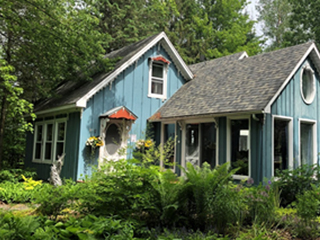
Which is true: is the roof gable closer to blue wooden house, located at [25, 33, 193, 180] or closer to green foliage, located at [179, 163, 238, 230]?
blue wooden house, located at [25, 33, 193, 180]

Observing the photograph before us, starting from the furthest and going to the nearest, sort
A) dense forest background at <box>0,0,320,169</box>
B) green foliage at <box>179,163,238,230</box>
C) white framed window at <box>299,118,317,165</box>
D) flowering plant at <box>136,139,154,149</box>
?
flowering plant at <box>136,139,154,149</box>
dense forest background at <box>0,0,320,169</box>
white framed window at <box>299,118,317,165</box>
green foliage at <box>179,163,238,230</box>

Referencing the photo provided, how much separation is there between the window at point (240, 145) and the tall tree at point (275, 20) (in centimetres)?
2515

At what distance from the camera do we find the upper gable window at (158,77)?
12914 millimetres

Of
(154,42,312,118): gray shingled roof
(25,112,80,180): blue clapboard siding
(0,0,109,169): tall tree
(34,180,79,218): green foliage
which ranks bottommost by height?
(34,180,79,218): green foliage

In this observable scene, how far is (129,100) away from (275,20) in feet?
87.5

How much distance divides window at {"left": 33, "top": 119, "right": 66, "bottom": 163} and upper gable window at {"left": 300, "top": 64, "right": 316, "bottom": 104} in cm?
895

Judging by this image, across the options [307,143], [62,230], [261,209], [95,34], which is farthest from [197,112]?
[62,230]

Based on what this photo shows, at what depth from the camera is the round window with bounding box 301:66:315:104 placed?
1072cm

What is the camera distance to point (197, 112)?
1069 cm

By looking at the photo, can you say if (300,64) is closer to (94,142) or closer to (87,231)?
(94,142)

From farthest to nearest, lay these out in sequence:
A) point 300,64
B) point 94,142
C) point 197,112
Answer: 1. point 94,142
2. point 197,112
3. point 300,64

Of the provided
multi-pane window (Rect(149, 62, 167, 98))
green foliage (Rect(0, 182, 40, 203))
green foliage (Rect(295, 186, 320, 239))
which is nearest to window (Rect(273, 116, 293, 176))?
green foliage (Rect(295, 186, 320, 239))

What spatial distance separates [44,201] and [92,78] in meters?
8.47

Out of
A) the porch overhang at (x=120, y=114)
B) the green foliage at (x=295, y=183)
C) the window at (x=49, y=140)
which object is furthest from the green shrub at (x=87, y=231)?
the window at (x=49, y=140)
